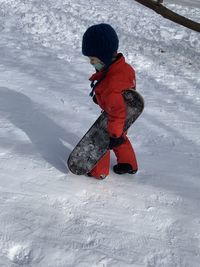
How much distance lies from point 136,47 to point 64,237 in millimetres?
5195

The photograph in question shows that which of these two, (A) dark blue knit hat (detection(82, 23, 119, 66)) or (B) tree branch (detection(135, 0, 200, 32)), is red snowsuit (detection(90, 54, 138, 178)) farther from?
(B) tree branch (detection(135, 0, 200, 32))

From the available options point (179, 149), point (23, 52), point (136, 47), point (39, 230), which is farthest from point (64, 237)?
point (136, 47)

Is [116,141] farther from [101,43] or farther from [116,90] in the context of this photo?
[101,43]

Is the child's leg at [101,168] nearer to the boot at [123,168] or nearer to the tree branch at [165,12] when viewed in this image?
the boot at [123,168]

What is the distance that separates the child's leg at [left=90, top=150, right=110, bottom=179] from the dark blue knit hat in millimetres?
956

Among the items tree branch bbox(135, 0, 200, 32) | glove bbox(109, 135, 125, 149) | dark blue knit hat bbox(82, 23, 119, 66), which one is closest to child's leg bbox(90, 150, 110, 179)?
glove bbox(109, 135, 125, 149)

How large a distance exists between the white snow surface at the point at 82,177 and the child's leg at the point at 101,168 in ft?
0.28

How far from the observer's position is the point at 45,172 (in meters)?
Answer: 3.80

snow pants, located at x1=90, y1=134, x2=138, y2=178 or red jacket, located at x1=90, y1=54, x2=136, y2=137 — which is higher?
red jacket, located at x1=90, y1=54, x2=136, y2=137

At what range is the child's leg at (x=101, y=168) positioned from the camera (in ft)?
12.3

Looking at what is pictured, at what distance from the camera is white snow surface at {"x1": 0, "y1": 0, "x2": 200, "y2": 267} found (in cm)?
298

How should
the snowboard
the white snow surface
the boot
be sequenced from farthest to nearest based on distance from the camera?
the boot
the snowboard
the white snow surface

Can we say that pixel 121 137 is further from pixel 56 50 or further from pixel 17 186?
pixel 56 50

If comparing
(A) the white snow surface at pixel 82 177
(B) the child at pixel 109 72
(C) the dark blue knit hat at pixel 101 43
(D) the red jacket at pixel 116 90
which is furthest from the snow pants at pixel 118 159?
(C) the dark blue knit hat at pixel 101 43
